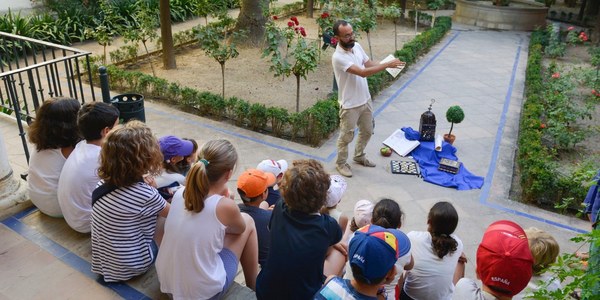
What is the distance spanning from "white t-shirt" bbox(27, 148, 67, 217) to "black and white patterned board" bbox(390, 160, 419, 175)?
3979mm

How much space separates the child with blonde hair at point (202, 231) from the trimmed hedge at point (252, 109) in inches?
154

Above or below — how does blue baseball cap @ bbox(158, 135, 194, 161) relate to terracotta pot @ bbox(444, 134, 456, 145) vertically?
above

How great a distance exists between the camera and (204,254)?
261 centimetres

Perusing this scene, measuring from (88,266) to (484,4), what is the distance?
16619 millimetres

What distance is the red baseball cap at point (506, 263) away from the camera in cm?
236

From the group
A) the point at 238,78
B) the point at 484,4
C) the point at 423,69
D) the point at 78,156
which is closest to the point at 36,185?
the point at 78,156

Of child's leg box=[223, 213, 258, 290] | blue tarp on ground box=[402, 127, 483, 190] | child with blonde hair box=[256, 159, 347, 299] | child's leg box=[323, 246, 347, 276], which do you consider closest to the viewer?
child with blonde hair box=[256, 159, 347, 299]

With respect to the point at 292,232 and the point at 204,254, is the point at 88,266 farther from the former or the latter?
the point at 292,232

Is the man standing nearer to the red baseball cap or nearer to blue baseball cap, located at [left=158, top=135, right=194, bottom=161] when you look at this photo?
blue baseball cap, located at [left=158, top=135, right=194, bottom=161]

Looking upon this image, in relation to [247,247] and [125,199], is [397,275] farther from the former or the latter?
[125,199]

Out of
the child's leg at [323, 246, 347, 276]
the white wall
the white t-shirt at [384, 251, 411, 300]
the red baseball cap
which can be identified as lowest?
the child's leg at [323, 246, 347, 276]

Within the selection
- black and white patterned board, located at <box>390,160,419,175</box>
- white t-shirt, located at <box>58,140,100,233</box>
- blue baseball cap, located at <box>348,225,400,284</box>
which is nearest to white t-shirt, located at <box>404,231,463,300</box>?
blue baseball cap, located at <box>348,225,400,284</box>

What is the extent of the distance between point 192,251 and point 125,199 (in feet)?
1.83

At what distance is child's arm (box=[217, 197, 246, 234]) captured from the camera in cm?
257
